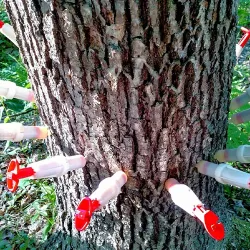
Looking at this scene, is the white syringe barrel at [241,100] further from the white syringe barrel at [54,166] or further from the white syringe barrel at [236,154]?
the white syringe barrel at [54,166]

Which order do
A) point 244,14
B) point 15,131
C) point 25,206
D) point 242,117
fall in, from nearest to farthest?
point 15,131 < point 242,117 < point 25,206 < point 244,14

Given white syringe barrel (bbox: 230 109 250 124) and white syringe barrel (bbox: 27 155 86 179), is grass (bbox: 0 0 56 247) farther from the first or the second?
white syringe barrel (bbox: 230 109 250 124)

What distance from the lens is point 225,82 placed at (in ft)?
3.81

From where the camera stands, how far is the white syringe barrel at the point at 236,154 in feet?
3.69

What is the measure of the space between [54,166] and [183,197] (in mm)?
409

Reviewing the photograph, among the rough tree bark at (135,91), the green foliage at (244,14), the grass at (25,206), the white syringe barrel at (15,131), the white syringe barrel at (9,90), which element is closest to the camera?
the rough tree bark at (135,91)

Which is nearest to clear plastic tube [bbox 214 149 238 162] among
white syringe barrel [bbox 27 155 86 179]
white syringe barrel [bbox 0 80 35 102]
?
white syringe barrel [bbox 27 155 86 179]

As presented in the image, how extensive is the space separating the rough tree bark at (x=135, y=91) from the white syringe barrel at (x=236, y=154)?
4cm

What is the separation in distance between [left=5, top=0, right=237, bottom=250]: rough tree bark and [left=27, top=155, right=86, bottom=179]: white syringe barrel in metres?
0.08

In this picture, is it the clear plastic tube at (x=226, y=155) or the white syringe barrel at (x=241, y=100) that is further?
the white syringe barrel at (x=241, y=100)

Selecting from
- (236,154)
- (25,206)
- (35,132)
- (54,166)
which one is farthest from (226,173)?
(25,206)

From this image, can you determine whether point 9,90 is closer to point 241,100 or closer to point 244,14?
point 241,100

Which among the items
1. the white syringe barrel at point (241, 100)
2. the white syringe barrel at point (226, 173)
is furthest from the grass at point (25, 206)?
the white syringe barrel at point (241, 100)

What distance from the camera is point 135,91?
1007 millimetres
